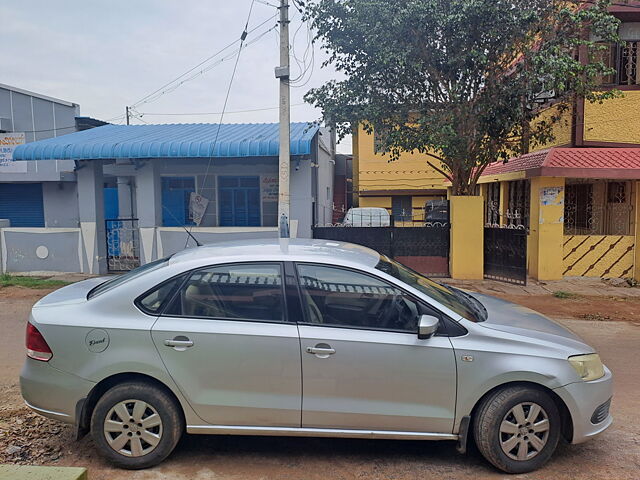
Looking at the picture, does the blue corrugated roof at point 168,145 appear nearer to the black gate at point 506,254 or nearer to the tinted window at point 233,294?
the black gate at point 506,254

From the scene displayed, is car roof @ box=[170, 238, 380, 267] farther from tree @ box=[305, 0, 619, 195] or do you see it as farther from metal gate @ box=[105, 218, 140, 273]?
metal gate @ box=[105, 218, 140, 273]

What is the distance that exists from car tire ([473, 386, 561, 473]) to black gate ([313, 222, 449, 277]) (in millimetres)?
8146

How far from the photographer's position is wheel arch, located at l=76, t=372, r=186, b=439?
3.48m

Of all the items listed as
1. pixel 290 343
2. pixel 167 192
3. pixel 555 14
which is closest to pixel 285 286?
pixel 290 343

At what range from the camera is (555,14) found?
945cm

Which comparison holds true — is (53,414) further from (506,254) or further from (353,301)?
(506,254)

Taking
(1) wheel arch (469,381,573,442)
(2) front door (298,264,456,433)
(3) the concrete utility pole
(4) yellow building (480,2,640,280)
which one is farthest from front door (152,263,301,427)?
(4) yellow building (480,2,640,280)

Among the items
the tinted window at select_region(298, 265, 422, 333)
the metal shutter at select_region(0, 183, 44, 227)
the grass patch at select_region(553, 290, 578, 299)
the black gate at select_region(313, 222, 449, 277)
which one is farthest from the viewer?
the metal shutter at select_region(0, 183, 44, 227)

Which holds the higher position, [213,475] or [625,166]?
[625,166]

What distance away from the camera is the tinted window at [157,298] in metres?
3.58

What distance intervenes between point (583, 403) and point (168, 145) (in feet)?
33.8

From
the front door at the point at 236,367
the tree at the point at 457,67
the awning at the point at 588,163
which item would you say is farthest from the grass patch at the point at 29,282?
the awning at the point at 588,163

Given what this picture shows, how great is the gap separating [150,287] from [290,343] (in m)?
1.10

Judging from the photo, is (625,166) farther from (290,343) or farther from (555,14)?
(290,343)
